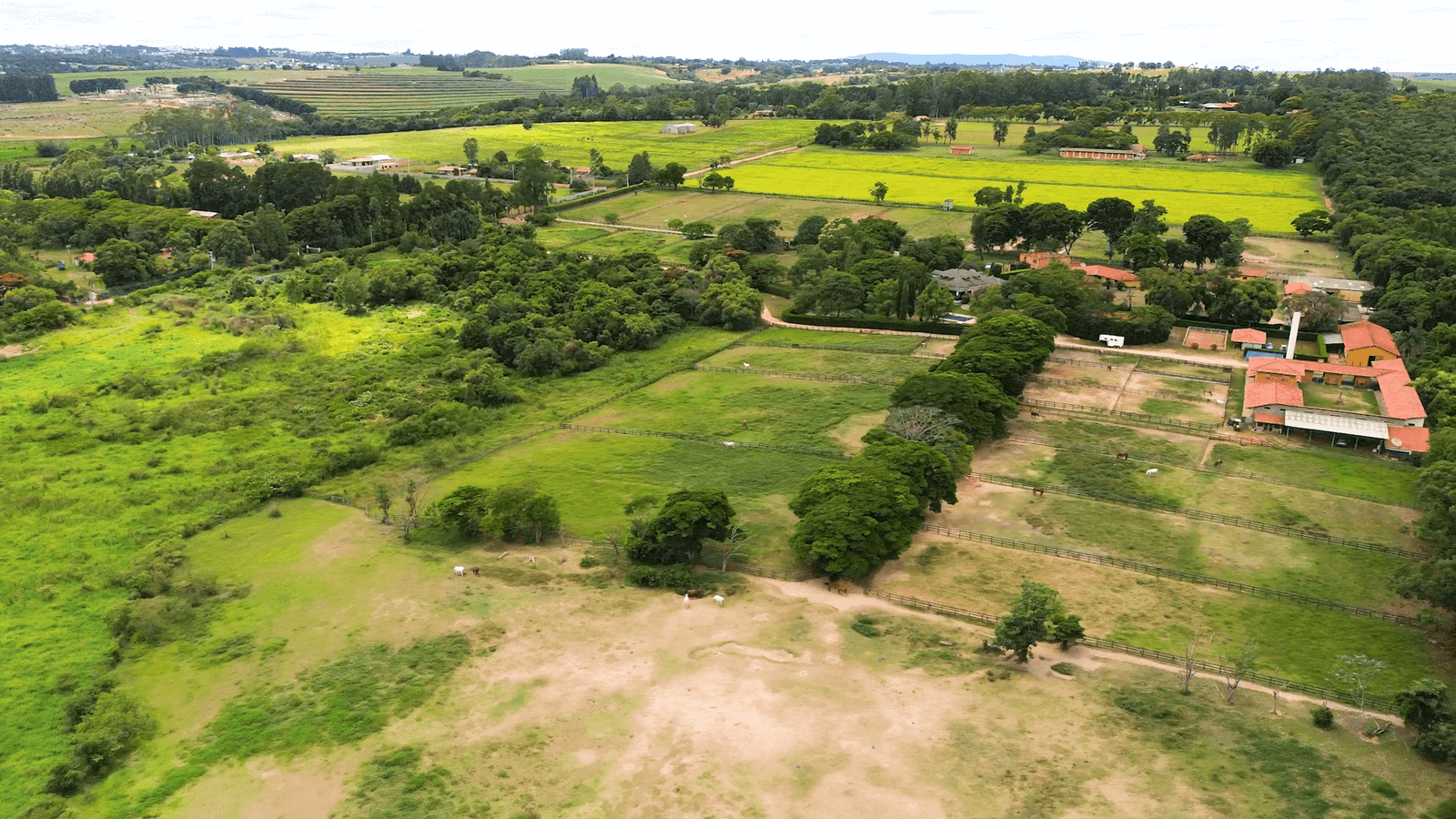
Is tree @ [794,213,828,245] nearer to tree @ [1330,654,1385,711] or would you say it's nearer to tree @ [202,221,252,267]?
tree @ [202,221,252,267]

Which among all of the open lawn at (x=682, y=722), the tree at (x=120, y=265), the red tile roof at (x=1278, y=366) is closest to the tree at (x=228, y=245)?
the tree at (x=120, y=265)

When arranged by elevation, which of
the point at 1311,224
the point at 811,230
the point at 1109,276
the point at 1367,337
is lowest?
the point at 1367,337

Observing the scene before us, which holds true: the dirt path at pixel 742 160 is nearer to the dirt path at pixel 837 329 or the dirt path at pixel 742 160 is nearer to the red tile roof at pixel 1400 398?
the dirt path at pixel 837 329

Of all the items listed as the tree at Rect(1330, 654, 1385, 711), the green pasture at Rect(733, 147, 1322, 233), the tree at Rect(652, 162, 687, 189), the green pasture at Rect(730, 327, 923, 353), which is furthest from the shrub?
the tree at Rect(652, 162, 687, 189)

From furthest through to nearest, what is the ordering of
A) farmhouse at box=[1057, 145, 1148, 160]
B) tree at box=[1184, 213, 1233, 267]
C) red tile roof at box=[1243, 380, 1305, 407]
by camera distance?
farmhouse at box=[1057, 145, 1148, 160], tree at box=[1184, 213, 1233, 267], red tile roof at box=[1243, 380, 1305, 407]

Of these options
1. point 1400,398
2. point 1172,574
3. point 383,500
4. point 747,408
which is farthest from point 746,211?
point 1172,574

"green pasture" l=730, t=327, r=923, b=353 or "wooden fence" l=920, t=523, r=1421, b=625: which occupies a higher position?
"green pasture" l=730, t=327, r=923, b=353

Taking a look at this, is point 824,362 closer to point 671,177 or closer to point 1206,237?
point 1206,237
